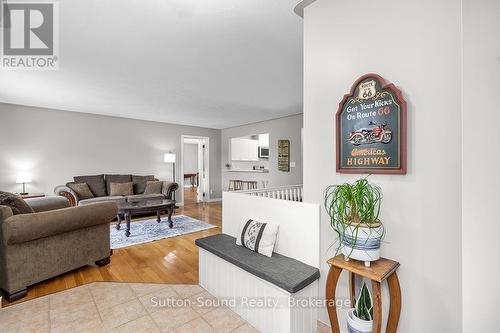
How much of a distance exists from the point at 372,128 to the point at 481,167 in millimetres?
533

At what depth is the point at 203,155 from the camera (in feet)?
25.0

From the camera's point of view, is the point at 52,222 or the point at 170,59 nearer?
the point at 52,222

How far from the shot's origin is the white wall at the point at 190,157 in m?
11.2

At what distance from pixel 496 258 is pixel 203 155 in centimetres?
714

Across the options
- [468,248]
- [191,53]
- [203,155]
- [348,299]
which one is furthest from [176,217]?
[468,248]

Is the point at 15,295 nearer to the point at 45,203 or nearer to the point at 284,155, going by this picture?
the point at 45,203

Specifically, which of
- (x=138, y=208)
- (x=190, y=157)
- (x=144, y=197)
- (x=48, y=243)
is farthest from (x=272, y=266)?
(x=190, y=157)

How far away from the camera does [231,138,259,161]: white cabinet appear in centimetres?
734

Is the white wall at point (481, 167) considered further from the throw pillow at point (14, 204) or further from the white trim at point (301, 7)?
the throw pillow at point (14, 204)

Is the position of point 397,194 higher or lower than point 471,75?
lower

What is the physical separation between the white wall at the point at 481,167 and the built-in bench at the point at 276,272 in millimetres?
800

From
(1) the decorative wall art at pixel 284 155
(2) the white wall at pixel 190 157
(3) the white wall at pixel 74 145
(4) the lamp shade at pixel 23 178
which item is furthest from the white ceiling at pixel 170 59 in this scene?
(2) the white wall at pixel 190 157

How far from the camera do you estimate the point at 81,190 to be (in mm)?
4797

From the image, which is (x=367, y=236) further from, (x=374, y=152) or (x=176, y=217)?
(x=176, y=217)
